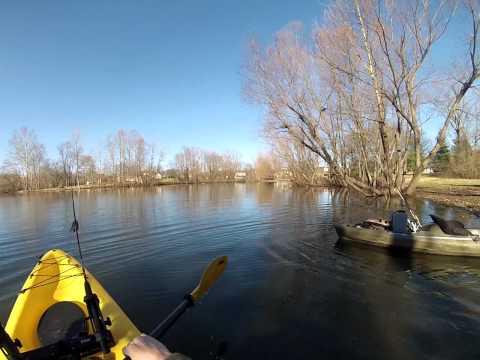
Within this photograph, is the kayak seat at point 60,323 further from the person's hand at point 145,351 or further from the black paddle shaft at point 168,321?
the person's hand at point 145,351

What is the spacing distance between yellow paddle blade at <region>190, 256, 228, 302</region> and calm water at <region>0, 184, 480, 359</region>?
104 cm

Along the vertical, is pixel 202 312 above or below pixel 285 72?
below

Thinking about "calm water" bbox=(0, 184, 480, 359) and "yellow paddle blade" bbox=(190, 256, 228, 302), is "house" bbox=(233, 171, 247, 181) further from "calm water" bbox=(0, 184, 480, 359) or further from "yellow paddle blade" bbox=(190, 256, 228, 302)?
"yellow paddle blade" bbox=(190, 256, 228, 302)

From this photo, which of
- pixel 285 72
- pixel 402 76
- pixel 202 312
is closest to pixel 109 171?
pixel 285 72

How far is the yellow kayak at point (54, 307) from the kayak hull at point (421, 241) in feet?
29.1

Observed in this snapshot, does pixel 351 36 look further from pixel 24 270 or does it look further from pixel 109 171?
pixel 109 171

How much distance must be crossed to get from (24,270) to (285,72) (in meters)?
20.2

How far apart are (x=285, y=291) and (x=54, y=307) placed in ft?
16.0

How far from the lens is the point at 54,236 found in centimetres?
1415

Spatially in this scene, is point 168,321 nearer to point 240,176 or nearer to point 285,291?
point 285,291

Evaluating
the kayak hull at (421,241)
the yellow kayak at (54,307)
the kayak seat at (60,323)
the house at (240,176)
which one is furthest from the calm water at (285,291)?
the house at (240,176)

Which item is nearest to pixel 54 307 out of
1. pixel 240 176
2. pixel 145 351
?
pixel 145 351

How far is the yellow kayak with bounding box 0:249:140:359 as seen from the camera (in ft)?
13.4

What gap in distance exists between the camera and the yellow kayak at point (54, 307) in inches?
160
